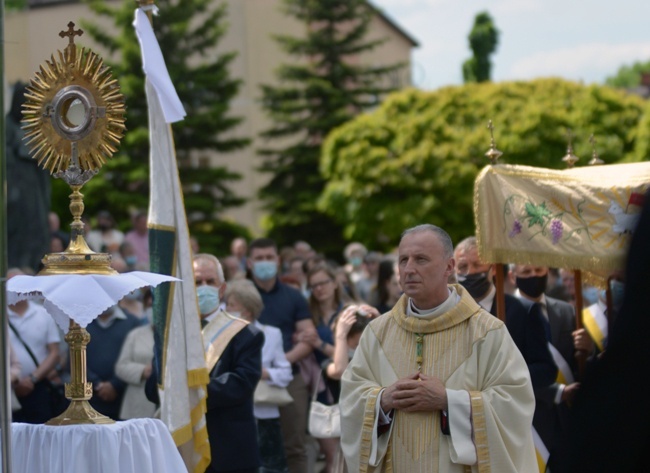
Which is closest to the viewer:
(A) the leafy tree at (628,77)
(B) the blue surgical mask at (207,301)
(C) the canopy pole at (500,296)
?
(C) the canopy pole at (500,296)

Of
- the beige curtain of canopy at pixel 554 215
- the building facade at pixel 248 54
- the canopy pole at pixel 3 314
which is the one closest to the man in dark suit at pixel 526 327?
the beige curtain of canopy at pixel 554 215

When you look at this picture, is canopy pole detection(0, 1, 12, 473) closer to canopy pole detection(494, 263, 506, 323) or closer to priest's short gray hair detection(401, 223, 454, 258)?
priest's short gray hair detection(401, 223, 454, 258)

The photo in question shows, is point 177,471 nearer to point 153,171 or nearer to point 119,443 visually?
point 119,443

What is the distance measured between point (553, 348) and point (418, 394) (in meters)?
2.49

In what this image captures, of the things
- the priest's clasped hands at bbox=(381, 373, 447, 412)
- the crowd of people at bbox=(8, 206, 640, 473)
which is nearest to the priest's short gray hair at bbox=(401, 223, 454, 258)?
the crowd of people at bbox=(8, 206, 640, 473)

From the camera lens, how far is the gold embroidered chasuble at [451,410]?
19.5 ft

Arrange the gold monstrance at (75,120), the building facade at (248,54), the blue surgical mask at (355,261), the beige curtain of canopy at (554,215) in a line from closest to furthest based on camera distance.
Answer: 1. the gold monstrance at (75,120)
2. the beige curtain of canopy at (554,215)
3. the blue surgical mask at (355,261)
4. the building facade at (248,54)

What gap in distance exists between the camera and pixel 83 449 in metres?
5.96

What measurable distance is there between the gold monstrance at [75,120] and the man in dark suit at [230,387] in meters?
1.66

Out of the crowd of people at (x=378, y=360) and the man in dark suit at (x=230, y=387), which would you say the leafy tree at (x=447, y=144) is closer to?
→ the crowd of people at (x=378, y=360)

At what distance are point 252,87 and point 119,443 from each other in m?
39.6

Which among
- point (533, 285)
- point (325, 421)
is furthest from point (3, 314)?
point (325, 421)

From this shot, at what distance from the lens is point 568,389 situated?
25.3 ft

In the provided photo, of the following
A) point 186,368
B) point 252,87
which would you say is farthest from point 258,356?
point 252,87
